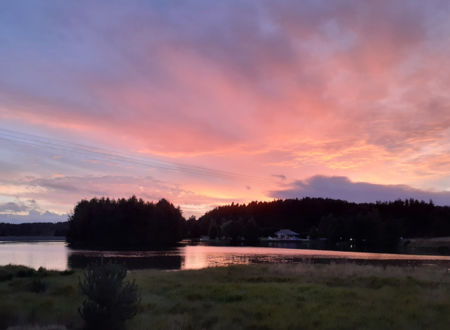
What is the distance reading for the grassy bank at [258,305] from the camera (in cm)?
1567

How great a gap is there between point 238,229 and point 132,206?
2153 inches

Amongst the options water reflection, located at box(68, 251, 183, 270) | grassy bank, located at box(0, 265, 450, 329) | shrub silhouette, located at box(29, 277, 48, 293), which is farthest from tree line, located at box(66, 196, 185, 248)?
grassy bank, located at box(0, 265, 450, 329)

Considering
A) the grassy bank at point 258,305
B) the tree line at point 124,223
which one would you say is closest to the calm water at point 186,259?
the grassy bank at point 258,305

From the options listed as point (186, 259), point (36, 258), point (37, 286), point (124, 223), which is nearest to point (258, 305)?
point (37, 286)

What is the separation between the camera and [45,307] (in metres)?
18.9

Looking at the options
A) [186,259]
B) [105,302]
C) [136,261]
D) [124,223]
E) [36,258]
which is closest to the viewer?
[105,302]

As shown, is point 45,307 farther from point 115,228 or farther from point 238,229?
point 238,229

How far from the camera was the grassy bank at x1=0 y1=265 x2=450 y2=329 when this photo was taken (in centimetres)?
1567

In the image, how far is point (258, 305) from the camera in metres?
19.4

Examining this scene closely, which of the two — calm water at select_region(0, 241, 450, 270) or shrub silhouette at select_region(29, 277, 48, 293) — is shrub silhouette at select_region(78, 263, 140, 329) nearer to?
shrub silhouette at select_region(29, 277, 48, 293)

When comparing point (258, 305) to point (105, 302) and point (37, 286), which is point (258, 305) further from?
point (37, 286)

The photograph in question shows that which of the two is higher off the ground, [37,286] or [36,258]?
[37,286]

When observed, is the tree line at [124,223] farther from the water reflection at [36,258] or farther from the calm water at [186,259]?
the calm water at [186,259]

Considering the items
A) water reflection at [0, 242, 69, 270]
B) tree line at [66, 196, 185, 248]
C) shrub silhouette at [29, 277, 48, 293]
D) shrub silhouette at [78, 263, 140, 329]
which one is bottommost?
water reflection at [0, 242, 69, 270]
